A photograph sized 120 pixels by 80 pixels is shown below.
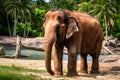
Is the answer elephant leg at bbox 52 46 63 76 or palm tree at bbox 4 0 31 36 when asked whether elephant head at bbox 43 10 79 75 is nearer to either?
elephant leg at bbox 52 46 63 76

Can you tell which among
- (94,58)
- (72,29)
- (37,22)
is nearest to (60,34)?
(72,29)

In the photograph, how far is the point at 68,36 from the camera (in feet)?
45.3

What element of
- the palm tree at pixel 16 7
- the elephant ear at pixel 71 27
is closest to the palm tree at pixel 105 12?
the palm tree at pixel 16 7

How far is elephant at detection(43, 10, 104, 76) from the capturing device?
13.1 meters

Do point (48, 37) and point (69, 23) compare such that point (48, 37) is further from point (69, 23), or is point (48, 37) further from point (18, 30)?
point (18, 30)

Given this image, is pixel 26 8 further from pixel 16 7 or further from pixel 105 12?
pixel 105 12

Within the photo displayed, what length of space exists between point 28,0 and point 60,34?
7297 cm

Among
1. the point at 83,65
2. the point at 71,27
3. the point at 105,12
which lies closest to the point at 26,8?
the point at 105,12

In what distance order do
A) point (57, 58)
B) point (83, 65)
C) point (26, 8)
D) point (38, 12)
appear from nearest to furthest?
point (57, 58), point (83, 65), point (26, 8), point (38, 12)

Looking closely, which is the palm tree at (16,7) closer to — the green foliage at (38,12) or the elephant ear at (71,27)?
the green foliage at (38,12)

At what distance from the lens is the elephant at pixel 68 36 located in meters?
13.1

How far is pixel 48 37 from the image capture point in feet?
42.4

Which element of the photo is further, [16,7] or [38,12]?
[38,12]

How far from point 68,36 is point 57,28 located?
2.13 feet
